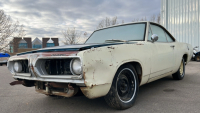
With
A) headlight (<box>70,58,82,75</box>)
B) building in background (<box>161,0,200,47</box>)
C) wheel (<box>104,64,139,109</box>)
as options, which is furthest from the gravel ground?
building in background (<box>161,0,200,47</box>)

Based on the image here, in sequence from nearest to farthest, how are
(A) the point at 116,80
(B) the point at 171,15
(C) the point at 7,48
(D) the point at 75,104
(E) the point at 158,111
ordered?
(A) the point at 116,80 → (E) the point at 158,111 → (D) the point at 75,104 → (B) the point at 171,15 → (C) the point at 7,48

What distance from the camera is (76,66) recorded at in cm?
190

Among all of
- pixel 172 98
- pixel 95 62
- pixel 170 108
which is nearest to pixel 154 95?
pixel 172 98

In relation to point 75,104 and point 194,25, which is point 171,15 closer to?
point 194,25

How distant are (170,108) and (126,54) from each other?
3.76 feet

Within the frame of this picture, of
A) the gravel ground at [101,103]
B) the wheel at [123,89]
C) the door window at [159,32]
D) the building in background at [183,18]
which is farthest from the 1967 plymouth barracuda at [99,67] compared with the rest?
the building in background at [183,18]

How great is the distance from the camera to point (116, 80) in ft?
7.35

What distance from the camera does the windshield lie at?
3162 mm

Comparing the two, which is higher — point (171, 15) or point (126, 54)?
point (171, 15)

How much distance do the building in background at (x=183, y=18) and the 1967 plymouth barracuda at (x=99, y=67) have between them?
10.9 metres

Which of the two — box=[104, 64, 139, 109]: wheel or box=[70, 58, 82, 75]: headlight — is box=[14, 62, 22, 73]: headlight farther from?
box=[104, 64, 139, 109]: wheel

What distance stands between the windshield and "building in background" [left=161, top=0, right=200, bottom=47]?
437 inches

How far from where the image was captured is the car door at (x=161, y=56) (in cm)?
305

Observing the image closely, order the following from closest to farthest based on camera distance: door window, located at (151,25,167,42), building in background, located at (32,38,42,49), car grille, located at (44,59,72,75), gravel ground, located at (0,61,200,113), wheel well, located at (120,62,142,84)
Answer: car grille, located at (44,59,72,75)
gravel ground, located at (0,61,200,113)
wheel well, located at (120,62,142,84)
door window, located at (151,25,167,42)
building in background, located at (32,38,42,49)
